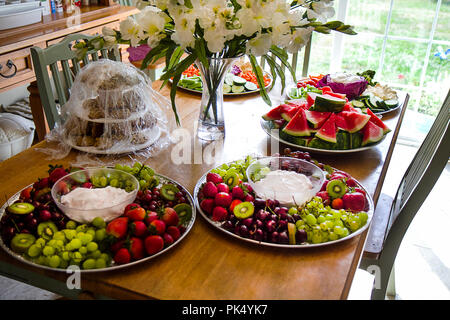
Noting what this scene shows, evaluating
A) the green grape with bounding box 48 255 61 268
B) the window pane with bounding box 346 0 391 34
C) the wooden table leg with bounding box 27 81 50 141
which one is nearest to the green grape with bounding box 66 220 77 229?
the green grape with bounding box 48 255 61 268

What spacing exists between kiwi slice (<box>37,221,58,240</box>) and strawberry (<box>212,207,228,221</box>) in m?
0.40

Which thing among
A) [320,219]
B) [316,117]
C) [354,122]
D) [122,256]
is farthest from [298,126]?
[122,256]

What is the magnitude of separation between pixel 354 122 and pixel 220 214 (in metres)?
0.72

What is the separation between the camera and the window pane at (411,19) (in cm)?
384

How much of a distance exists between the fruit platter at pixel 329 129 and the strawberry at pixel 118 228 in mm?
770

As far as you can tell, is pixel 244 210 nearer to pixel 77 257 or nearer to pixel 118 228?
pixel 118 228

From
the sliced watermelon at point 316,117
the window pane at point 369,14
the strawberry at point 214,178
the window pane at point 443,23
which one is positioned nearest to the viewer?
the strawberry at point 214,178

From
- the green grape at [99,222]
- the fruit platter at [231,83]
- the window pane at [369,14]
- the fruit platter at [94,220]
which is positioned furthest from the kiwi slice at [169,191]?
the window pane at [369,14]

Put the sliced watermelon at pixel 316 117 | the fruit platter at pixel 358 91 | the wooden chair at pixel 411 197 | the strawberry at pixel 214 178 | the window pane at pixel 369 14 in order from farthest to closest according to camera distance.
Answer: the window pane at pixel 369 14, the fruit platter at pixel 358 91, the sliced watermelon at pixel 316 117, the wooden chair at pixel 411 197, the strawberry at pixel 214 178

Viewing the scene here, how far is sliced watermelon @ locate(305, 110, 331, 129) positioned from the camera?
1.66 metres

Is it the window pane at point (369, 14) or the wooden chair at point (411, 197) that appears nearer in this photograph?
the wooden chair at point (411, 197)

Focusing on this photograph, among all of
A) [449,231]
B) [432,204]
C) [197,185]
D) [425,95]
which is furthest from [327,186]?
[425,95]

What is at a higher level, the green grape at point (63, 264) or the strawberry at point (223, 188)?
the strawberry at point (223, 188)

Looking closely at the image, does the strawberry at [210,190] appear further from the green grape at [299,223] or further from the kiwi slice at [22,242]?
the kiwi slice at [22,242]
